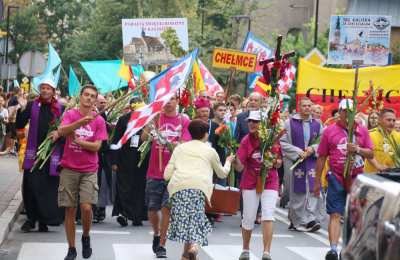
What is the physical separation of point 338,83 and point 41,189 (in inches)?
321

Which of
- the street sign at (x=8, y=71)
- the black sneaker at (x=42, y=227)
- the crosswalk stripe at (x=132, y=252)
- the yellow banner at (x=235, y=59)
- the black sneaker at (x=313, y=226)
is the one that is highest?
the yellow banner at (x=235, y=59)

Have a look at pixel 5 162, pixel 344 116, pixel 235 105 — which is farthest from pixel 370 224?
pixel 5 162

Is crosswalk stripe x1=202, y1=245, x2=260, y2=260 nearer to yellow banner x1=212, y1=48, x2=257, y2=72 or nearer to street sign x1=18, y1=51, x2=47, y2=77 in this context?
yellow banner x1=212, y1=48, x2=257, y2=72

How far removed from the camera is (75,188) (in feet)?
37.3

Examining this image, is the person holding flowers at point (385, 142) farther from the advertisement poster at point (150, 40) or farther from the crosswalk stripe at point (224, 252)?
the advertisement poster at point (150, 40)

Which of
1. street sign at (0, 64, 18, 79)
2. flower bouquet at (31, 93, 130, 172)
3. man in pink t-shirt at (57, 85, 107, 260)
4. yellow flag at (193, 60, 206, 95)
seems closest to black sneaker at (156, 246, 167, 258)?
man in pink t-shirt at (57, 85, 107, 260)

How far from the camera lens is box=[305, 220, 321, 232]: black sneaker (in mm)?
15828

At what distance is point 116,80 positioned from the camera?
28.8 metres

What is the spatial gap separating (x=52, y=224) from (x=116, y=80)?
48.6 feet

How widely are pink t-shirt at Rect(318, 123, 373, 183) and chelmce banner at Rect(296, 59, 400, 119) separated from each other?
7343mm

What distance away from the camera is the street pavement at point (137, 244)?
12180 millimetres

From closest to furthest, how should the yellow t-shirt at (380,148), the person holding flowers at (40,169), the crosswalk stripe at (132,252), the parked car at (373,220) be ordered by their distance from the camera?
the parked car at (373,220) → the crosswalk stripe at (132,252) → the person holding flowers at (40,169) → the yellow t-shirt at (380,148)

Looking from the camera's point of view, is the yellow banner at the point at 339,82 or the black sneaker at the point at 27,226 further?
the yellow banner at the point at 339,82

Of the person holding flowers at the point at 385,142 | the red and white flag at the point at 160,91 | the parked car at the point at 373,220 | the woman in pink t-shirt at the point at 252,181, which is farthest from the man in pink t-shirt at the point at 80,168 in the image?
the parked car at the point at 373,220
